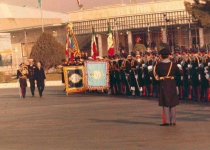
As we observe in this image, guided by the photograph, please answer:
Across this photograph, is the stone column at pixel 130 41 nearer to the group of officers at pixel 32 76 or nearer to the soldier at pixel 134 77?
the group of officers at pixel 32 76

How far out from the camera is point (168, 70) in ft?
53.1

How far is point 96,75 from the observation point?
31.8m

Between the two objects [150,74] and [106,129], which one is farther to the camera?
[150,74]

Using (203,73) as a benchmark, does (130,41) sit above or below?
above

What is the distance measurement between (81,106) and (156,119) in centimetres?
734

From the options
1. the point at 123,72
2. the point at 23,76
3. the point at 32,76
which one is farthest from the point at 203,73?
the point at 23,76

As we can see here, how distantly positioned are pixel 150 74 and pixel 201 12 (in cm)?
3269

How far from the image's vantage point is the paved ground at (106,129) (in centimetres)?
1329

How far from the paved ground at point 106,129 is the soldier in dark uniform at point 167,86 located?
13.3 inches

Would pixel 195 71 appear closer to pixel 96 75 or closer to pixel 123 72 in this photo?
pixel 123 72

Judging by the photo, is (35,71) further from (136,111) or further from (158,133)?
(158,133)

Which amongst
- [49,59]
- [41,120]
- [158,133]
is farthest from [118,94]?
[49,59]

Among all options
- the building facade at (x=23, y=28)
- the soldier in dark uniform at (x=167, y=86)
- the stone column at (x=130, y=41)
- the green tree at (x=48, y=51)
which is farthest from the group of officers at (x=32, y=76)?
the building facade at (x=23, y=28)

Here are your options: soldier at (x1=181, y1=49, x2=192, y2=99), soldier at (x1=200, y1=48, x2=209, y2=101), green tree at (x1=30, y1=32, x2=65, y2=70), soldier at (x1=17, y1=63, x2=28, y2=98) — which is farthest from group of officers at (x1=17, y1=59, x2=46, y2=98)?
green tree at (x1=30, y1=32, x2=65, y2=70)
